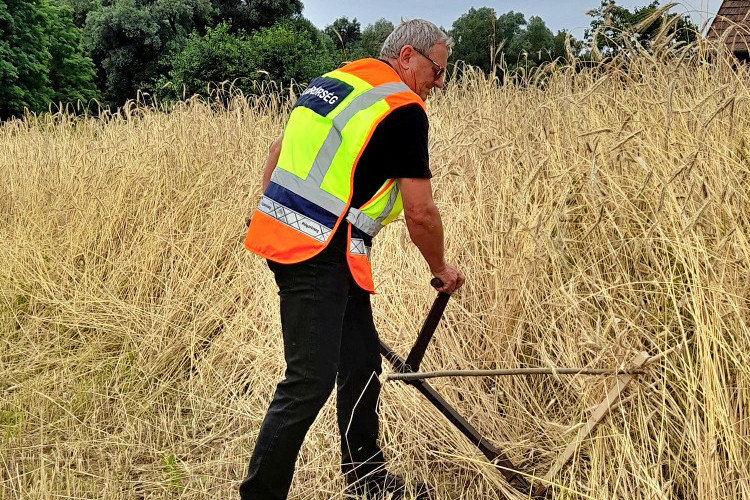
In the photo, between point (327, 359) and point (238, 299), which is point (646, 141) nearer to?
point (327, 359)

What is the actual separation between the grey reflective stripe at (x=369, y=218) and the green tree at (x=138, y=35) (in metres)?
24.3

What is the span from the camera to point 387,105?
243cm

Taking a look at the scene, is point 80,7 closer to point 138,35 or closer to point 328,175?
point 138,35

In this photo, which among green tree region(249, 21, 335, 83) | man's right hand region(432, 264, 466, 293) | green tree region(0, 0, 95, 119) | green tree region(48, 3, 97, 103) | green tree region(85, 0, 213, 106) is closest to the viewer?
man's right hand region(432, 264, 466, 293)

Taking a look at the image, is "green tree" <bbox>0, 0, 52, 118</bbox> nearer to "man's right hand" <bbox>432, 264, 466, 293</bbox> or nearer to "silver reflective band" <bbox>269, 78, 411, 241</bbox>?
"silver reflective band" <bbox>269, 78, 411, 241</bbox>

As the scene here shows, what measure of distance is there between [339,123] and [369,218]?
352 millimetres

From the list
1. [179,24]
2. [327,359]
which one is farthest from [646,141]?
[179,24]

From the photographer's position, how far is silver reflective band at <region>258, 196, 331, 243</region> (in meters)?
2.49

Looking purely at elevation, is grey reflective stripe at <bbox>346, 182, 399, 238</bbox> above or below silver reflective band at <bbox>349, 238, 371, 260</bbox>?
above

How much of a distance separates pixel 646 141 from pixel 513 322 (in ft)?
3.44

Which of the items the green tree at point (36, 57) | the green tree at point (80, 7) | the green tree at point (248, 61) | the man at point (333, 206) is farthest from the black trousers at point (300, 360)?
the green tree at point (80, 7)

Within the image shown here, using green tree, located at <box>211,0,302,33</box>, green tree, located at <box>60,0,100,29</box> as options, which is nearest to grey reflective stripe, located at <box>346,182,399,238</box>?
green tree, located at <box>211,0,302,33</box>

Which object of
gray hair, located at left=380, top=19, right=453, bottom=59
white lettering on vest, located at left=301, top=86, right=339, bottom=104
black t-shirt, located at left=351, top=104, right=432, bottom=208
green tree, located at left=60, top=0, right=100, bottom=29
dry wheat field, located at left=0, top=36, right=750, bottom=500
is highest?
green tree, located at left=60, top=0, right=100, bottom=29

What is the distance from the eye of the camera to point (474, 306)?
356 cm
